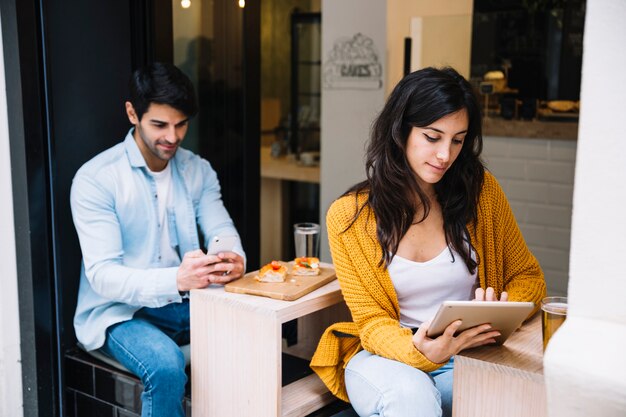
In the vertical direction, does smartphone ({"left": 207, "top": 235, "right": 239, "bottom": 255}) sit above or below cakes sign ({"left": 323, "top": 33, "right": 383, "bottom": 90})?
below

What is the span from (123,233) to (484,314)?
1.32m

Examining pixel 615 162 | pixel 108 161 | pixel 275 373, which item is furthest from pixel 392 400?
pixel 108 161

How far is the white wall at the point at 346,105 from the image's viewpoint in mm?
4562

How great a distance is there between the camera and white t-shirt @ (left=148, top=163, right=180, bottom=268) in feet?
8.59

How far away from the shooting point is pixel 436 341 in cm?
180

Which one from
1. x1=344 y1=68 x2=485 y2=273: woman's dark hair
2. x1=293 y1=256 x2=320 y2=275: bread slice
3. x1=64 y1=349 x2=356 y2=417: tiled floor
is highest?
x1=344 y1=68 x2=485 y2=273: woman's dark hair

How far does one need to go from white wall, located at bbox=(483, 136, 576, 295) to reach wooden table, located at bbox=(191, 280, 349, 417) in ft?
7.56

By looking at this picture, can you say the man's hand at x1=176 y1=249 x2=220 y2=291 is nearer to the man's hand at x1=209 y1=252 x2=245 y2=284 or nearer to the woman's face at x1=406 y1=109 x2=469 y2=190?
the man's hand at x1=209 y1=252 x2=245 y2=284

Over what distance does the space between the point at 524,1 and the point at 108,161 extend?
2.81m

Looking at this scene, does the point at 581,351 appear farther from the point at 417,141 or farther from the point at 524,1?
the point at 524,1

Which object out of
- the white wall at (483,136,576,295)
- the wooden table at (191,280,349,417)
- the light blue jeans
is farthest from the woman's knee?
the white wall at (483,136,576,295)

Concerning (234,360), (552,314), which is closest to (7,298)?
(234,360)

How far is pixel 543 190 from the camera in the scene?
4223 millimetres

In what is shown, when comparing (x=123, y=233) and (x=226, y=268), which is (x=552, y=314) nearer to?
(x=226, y=268)
